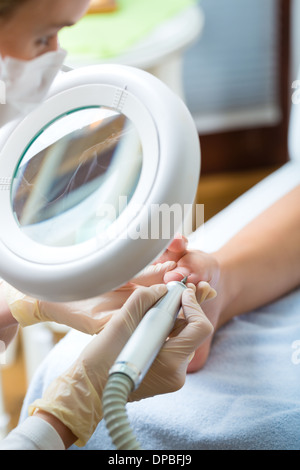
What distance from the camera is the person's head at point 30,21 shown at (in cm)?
61

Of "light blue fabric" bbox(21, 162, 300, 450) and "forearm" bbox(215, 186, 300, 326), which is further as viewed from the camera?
"forearm" bbox(215, 186, 300, 326)

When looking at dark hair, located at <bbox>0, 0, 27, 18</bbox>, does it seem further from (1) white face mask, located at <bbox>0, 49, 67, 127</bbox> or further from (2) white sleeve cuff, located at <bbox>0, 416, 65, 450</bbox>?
(2) white sleeve cuff, located at <bbox>0, 416, 65, 450</bbox>

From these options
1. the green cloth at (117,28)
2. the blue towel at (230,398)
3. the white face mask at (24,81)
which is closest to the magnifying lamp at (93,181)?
the white face mask at (24,81)

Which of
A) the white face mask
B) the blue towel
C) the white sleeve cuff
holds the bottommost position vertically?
the blue towel

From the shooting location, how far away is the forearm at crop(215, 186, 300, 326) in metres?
1.03

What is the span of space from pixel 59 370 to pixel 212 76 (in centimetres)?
180

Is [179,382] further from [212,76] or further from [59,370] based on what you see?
[212,76]

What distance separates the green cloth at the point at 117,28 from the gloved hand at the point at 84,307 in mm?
723

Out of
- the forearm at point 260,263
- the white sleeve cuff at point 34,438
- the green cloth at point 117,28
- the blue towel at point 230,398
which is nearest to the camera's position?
the white sleeve cuff at point 34,438

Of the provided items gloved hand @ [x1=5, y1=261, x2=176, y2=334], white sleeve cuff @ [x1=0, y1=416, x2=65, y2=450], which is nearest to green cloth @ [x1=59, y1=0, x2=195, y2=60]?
gloved hand @ [x1=5, y1=261, x2=176, y2=334]

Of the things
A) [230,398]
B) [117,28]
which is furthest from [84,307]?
[117,28]

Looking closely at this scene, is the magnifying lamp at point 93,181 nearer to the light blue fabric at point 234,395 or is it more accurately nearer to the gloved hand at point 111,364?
the gloved hand at point 111,364

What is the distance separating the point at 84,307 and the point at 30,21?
418 millimetres

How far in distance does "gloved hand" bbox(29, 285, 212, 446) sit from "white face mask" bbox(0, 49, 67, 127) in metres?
0.26
